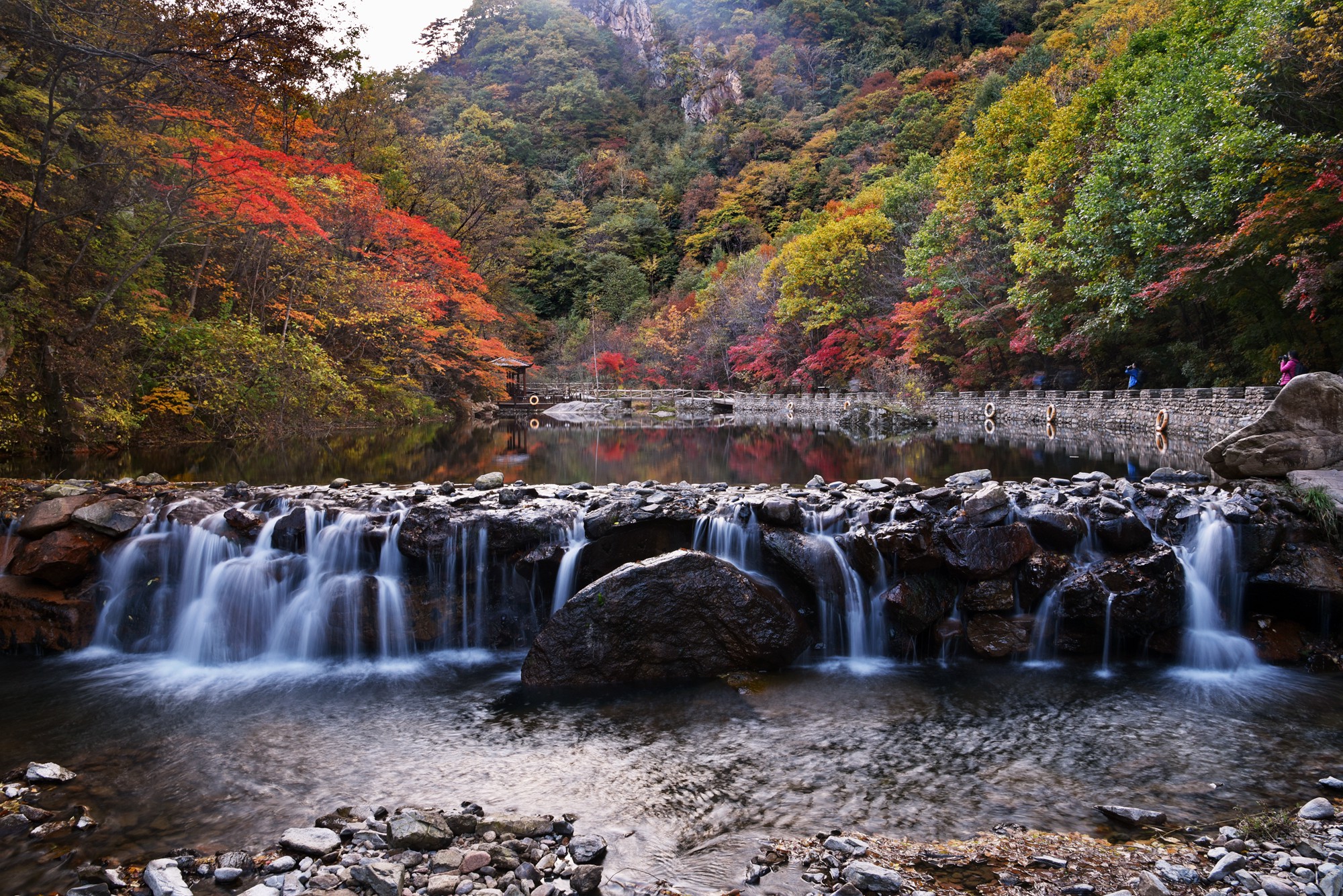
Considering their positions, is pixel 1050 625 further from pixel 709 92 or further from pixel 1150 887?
pixel 709 92

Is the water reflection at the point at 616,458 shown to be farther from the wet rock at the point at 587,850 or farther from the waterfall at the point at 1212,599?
the wet rock at the point at 587,850

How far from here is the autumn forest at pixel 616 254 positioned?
40.8 ft

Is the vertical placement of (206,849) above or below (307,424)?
below

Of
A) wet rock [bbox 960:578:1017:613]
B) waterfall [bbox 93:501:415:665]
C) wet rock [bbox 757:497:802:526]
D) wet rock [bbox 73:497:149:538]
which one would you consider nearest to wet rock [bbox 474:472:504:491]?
waterfall [bbox 93:501:415:665]

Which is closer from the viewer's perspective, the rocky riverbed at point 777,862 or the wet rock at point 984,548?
the rocky riverbed at point 777,862

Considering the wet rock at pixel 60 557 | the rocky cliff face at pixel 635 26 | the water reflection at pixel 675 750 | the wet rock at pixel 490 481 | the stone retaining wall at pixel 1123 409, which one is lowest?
the water reflection at pixel 675 750

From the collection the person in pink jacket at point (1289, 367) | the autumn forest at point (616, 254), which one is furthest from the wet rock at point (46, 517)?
the person in pink jacket at point (1289, 367)

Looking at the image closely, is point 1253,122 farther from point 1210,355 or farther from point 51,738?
point 51,738

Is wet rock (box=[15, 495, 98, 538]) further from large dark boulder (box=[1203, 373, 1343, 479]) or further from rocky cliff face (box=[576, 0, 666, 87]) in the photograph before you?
rocky cliff face (box=[576, 0, 666, 87])

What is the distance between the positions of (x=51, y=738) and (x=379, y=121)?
33.3 meters

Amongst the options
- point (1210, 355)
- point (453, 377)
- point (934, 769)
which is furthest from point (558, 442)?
point (1210, 355)

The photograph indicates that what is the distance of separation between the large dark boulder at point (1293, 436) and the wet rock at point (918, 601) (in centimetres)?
486

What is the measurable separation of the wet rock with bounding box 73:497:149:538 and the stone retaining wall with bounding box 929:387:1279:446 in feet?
57.0

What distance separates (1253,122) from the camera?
14.8 meters
